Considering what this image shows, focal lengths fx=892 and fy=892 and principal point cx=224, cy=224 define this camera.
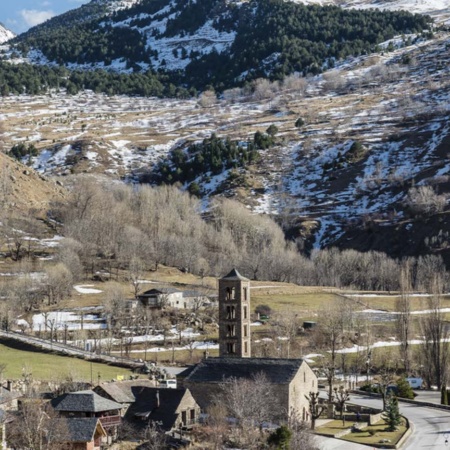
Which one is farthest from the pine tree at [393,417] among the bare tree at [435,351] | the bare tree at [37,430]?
the bare tree at [37,430]

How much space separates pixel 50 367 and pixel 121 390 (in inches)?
999

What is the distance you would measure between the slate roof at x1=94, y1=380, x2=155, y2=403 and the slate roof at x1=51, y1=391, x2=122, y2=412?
2006 millimetres

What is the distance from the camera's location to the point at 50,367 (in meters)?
91.5

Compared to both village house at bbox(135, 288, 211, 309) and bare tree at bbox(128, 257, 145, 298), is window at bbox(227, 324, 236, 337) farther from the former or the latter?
bare tree at bbox(128, 257, 145, 298)

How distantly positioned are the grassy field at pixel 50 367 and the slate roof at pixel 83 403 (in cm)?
1892

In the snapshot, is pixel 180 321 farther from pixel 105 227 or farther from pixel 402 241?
pixel 402 241

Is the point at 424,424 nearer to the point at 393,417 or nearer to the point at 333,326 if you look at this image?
Result: the point at 393,417

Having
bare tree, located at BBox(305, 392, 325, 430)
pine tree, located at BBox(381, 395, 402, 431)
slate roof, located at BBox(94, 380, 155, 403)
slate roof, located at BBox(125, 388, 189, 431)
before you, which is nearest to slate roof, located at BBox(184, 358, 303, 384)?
bare tree, located at BBox(305, 392, 325, 430)

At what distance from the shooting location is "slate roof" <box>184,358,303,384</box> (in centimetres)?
6831

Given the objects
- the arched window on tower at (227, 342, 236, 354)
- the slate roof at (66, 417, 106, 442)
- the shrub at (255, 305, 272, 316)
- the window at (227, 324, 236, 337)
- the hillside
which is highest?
the hillside

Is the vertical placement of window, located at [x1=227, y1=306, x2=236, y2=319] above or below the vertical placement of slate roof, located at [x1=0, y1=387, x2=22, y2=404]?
above

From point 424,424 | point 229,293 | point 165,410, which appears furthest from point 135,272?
point 165,410

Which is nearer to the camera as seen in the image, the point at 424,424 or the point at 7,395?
the point at 7,395

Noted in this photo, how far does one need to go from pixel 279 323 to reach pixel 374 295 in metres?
32.3
